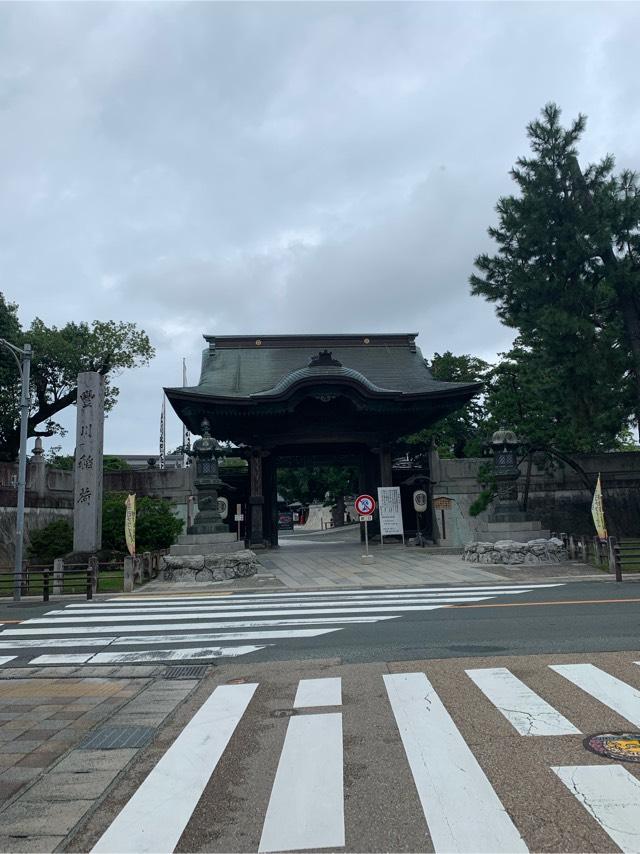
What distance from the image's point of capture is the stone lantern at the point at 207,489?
760 inches

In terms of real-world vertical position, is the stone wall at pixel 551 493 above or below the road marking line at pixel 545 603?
above

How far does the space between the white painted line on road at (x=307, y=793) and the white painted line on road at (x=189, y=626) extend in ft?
17.2

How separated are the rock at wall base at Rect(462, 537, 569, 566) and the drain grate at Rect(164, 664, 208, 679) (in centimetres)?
1396

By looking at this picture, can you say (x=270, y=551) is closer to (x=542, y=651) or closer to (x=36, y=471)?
(x=36, y=471)

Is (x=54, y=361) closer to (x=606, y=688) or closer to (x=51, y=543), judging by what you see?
(x=51, y=543)

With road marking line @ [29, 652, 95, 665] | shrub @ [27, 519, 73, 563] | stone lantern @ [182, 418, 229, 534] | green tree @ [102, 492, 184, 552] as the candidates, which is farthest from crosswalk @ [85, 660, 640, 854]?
shrub @ [27, 519, 73, 563]

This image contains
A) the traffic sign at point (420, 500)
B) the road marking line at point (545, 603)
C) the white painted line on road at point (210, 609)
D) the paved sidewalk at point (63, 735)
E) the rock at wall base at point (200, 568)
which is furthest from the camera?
the traffic sign at point (420, 500)

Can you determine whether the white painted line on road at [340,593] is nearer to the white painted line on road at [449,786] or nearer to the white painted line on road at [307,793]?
the white painted line on road at [449,786]

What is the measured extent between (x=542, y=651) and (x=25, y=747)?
19.2ft

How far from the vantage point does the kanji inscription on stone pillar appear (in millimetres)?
18844

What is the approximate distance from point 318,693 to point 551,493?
970 inches

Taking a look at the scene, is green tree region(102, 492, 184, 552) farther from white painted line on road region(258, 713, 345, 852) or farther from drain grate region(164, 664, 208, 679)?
white painted line on road region(258, 713, 345, 852)

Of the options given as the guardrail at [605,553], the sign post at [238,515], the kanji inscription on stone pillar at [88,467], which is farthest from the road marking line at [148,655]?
the sign post at [238,515]

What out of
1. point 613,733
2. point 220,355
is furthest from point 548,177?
point 613,733
